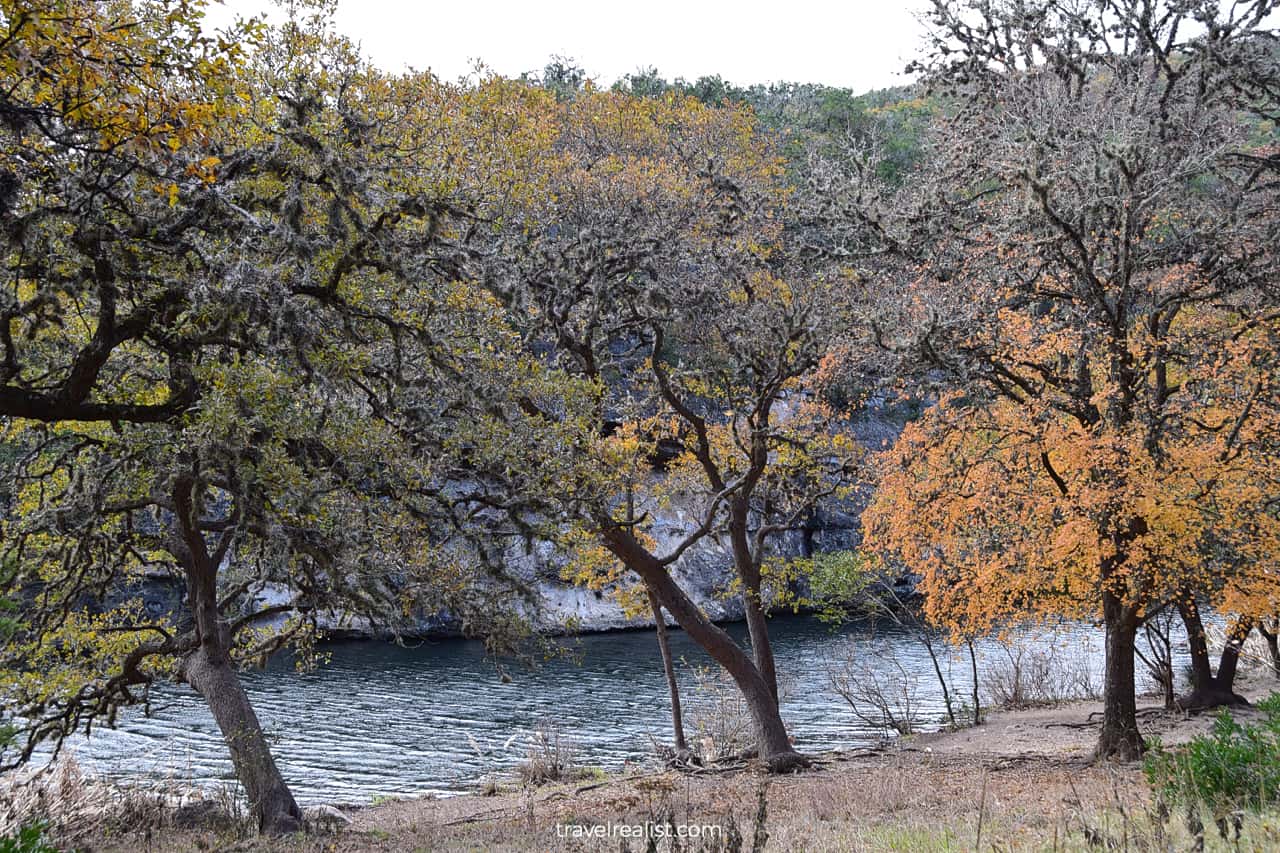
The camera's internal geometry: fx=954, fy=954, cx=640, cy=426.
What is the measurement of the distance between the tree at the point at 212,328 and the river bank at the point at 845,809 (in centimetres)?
261

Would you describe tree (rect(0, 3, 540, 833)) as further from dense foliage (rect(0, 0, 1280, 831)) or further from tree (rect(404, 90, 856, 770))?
tree (rect(404, 90, 856, 770))

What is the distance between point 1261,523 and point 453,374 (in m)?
10.9

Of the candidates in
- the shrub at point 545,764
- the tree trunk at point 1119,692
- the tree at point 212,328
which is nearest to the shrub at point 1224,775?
the tree trunk at point 1119,692

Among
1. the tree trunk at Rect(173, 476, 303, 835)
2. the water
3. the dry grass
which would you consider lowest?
the water

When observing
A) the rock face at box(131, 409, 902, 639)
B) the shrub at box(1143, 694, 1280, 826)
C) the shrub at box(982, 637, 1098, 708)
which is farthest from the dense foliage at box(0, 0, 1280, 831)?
the rock face at box(131, 409, 902, 639)

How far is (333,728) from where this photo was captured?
28344mm

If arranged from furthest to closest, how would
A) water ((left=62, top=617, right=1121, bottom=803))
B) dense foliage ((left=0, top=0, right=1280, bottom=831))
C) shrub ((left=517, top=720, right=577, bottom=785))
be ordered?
1. water ((left=62, top=617, right=1121, bottom=803))
2. shrub ((left=517, top=720, right=577, bottom=785))
3. dense foliage ((left=0, top=0, right=1280, bottom=831))

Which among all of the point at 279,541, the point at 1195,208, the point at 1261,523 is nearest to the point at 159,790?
the point at 279,541

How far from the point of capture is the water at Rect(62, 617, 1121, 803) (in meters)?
23.1

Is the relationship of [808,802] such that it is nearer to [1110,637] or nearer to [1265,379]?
[1110,637]

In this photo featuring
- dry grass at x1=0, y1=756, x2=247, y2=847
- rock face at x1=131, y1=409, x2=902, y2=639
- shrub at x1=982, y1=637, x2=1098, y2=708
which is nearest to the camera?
dry grass at x1=0, y1=756, x2=247, y2=847

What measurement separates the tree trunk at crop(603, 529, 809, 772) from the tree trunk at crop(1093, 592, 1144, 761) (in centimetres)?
534

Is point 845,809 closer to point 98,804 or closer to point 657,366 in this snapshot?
point 657,366

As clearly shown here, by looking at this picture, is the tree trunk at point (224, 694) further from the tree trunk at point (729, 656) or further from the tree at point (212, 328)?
the tree trunk at point (729, 656)
